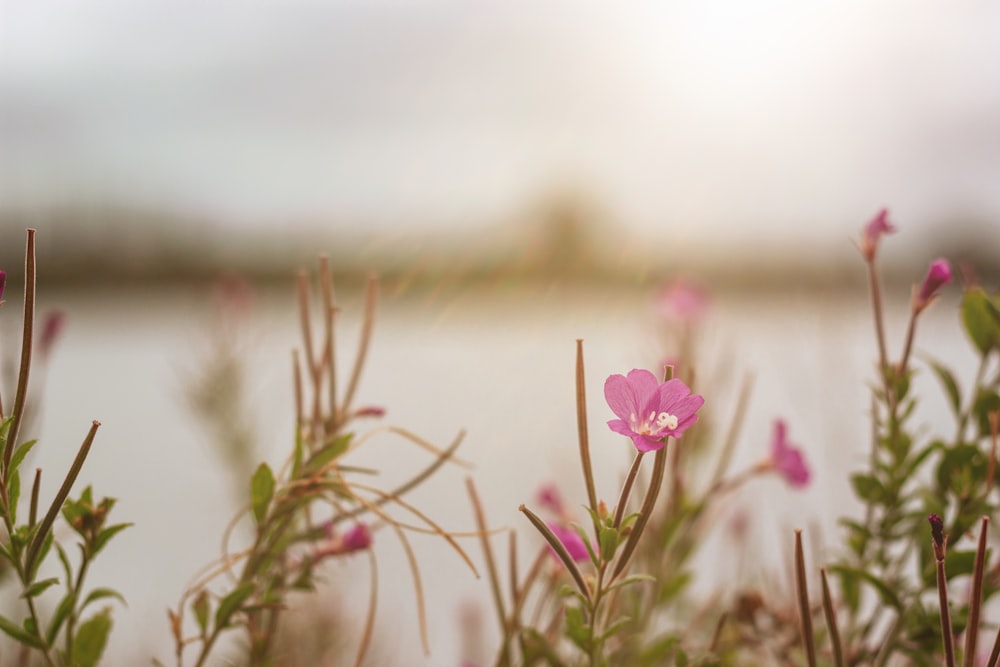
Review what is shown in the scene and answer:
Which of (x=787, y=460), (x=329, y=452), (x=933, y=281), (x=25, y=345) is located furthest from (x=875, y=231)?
(x=25, y=345)

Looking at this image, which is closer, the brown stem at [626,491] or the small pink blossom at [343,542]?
the brown stem at [626,491]

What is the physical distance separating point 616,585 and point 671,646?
177 millimetres

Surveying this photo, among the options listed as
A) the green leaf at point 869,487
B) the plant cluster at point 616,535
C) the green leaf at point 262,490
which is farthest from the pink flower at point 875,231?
the green leaf at point 262,490

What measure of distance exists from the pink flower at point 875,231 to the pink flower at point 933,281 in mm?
31

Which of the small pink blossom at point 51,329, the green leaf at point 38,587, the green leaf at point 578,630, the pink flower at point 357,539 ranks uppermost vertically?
the small pink blossom at point 51,329

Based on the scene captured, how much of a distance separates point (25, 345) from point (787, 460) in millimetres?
489

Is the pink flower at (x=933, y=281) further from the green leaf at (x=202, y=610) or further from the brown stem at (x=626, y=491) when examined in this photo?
the green leaf at (x=202, y=610)

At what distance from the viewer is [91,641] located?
40 cm

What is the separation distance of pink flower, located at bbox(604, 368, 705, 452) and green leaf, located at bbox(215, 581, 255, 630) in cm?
17

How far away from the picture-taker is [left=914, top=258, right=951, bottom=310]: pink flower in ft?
1.43

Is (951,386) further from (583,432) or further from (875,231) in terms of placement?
(583,432)

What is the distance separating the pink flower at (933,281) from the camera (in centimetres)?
43

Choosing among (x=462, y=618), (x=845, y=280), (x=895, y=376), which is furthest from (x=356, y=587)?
(x=895, y=376)

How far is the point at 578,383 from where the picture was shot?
0.34 metres
